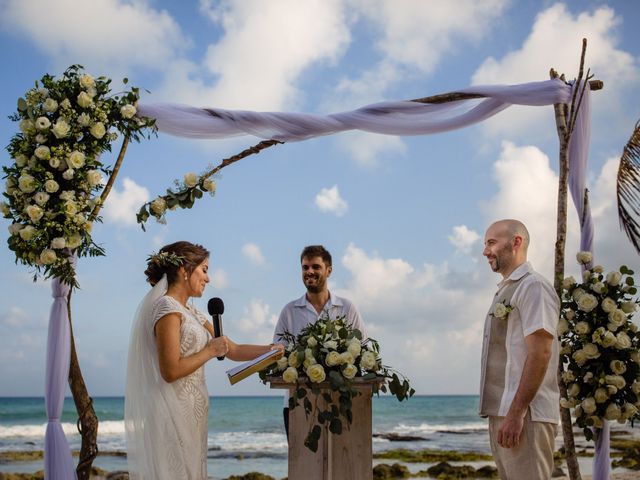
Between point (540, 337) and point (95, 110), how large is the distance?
3594mm

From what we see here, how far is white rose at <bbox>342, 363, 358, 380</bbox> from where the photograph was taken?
4105mm

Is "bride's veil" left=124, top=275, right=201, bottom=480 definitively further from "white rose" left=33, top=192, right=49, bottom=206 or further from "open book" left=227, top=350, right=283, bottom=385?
"white rose" left=33, top=192, right=49, bottom=206

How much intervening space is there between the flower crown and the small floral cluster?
1.30 m

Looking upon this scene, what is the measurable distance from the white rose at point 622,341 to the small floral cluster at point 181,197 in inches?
126

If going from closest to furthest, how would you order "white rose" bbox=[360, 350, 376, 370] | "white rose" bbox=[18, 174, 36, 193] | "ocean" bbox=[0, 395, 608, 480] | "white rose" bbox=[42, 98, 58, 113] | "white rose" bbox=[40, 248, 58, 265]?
"white rose" bbox=[360, 350, 376, 370] → "white rose" bbox=[40, 248, 58, 265] → "white rose" bbox=[18, 174, 36, 193] → "white rose" bbox=[42, 98, 58, 113] → "ocean" bbox=[0, 395, 608, 480]

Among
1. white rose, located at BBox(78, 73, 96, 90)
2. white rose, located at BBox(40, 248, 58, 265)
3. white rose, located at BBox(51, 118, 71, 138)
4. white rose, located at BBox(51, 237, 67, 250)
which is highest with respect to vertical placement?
white rose, located at BBox(78, 73, 96, 90)

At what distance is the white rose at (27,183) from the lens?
17.8ft

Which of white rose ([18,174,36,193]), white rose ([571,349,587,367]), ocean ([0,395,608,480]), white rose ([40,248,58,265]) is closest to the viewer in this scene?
white rose ([40,248,58,265])

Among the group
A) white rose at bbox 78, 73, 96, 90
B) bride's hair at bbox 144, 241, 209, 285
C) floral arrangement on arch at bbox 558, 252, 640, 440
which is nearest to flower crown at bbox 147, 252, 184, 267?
bride's hair at bbox 144, 241, 209, 285

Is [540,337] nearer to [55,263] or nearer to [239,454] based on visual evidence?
[55,263]

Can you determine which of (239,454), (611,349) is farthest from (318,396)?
(239,454)

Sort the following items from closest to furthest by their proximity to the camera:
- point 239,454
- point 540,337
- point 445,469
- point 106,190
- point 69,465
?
point 540,337 → point 69,465 → point 106,190 → point 445,469 → point 239,454

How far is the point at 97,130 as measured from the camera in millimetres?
5605

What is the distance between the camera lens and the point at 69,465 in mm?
5352
